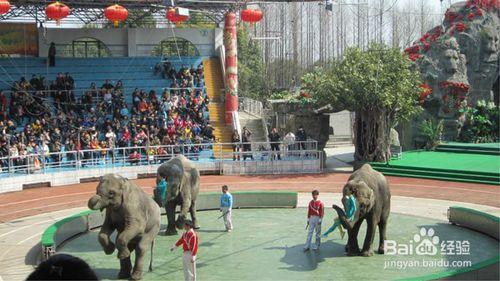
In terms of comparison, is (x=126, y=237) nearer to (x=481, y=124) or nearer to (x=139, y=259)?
(x=139, y=259)

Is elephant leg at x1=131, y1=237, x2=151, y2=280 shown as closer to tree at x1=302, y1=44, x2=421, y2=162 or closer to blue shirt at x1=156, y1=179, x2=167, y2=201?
blue shirt at x1=156, y1=179, x2=167, y2=201

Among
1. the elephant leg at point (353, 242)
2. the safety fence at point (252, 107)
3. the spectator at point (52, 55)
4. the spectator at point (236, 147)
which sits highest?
the spectator at point (52, 55)

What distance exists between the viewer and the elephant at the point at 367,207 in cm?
1617

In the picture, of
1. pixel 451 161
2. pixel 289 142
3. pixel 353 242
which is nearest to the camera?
pixel 353 242

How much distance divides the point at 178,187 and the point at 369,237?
18.9 ft

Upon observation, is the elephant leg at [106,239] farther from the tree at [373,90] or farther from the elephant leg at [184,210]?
the tree at [373,90]

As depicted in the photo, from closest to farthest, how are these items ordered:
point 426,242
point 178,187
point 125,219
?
point 125,219
point 426,242
point 178,187

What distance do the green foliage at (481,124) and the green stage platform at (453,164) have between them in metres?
1.92

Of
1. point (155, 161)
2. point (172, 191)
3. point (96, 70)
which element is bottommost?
point (172, 191)

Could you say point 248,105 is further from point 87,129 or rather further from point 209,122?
point 87,129

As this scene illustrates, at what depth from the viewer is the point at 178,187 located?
63.6 feet

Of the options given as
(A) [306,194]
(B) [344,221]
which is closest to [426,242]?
(B) [344,221]

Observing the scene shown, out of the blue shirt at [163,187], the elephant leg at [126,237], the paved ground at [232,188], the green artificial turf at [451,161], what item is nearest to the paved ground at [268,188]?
the paved ground at [232,188]

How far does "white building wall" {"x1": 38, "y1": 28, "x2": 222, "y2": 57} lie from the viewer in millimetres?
46094
